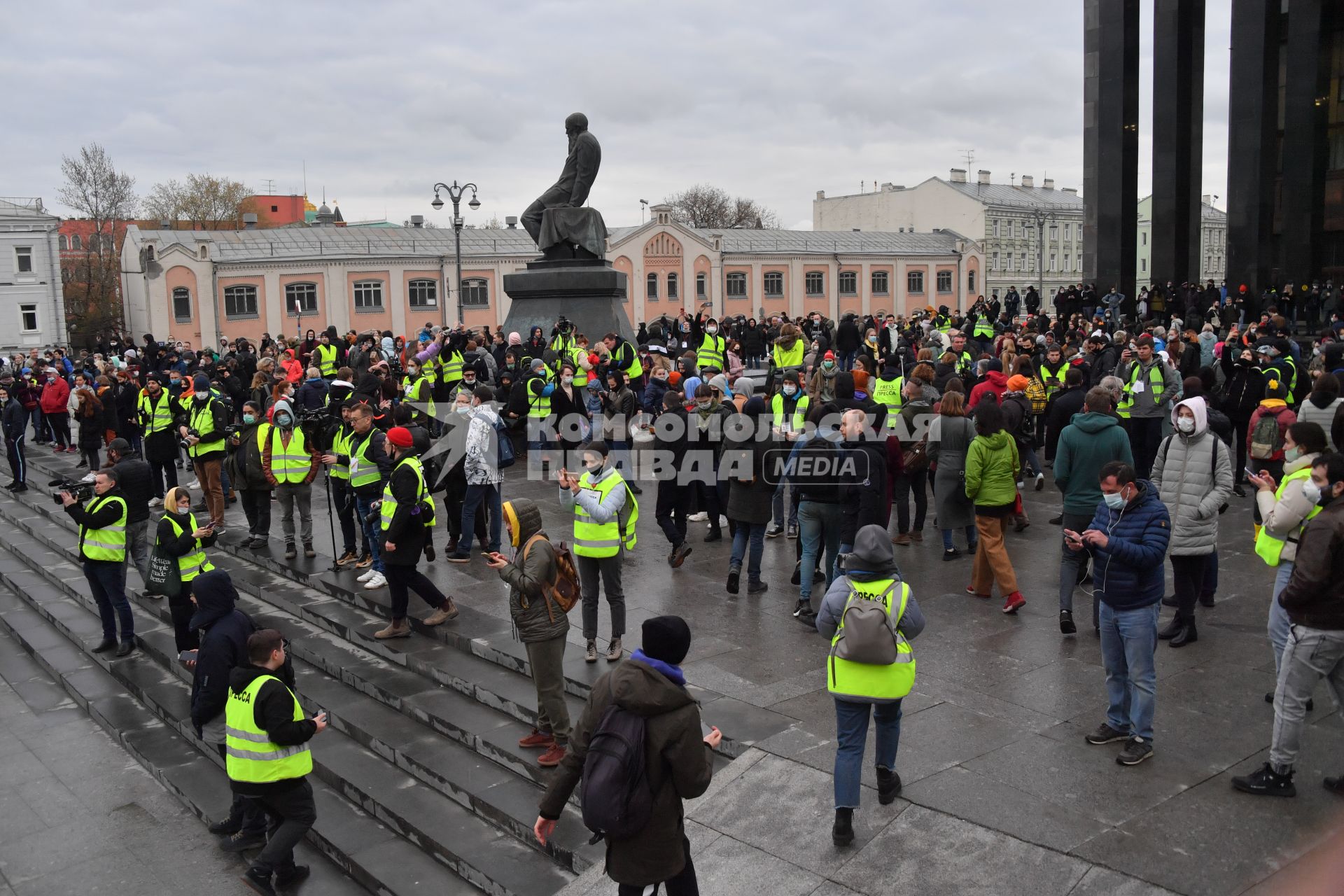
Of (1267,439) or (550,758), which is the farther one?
(1267,439)

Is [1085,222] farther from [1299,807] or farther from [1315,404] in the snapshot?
[1299,807]

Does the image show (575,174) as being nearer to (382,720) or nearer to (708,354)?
(708,354)

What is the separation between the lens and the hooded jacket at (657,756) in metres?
3.92

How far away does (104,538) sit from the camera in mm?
9328

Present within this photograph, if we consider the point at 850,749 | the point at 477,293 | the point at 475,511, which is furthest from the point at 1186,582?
the point at 477,293

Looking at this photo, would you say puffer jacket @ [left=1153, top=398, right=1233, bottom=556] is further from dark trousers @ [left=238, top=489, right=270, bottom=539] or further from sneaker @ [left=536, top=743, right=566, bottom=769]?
dark trousers @ [left=238, top=489, right=270, bottom=539]

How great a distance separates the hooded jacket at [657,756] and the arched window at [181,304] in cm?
4621

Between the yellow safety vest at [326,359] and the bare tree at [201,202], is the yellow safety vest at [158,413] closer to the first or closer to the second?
the yellow safety vest at [326,359]

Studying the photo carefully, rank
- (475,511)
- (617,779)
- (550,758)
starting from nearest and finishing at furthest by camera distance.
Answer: (617,779) < (550,758) < (475,511)

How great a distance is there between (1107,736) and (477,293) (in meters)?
47.4

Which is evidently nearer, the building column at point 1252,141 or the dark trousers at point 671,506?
the dark trousers at point 671,506


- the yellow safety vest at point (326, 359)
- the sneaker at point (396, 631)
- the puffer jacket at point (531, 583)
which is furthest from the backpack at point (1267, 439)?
the yellow safety vest at point (326, 359)

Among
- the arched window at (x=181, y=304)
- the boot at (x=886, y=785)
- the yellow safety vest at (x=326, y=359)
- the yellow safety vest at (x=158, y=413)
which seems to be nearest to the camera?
the boot at (x=886, y=785)

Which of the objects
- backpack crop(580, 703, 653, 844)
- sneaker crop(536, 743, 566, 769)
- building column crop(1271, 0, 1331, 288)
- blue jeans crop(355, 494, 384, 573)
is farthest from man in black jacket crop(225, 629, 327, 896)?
building column crop(1271, 0, 1331, 288)
